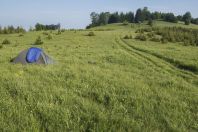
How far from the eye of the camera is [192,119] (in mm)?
10211

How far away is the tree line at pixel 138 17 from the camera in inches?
4747

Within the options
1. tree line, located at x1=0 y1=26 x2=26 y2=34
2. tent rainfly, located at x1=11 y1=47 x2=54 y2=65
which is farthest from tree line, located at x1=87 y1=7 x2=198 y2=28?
tent rainfly, located at x1=11 y1=47 x2=54 y2=65

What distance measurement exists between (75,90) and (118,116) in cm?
309

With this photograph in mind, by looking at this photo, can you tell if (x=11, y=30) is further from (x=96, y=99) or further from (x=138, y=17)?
(x=138, y=17)

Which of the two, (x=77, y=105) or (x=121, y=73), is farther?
(x=121, y=73)

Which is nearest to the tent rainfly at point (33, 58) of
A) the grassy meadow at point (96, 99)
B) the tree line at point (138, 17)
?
the grassy meadow at point (96, 99)

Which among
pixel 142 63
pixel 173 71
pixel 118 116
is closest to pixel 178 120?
pixel 118 116

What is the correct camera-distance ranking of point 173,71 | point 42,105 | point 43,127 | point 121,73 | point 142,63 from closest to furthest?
point 43,127 < point 42,105 < point 121,73 < point 173,71 < point 142,63

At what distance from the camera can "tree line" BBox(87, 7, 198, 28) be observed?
121 meters

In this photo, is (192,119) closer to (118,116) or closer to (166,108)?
(166,108)

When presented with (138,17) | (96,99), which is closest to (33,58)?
(96,99)

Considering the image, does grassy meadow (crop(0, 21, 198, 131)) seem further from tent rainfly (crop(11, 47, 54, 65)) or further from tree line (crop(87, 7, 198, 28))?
tree line (crop(87, 7, 198, 28))

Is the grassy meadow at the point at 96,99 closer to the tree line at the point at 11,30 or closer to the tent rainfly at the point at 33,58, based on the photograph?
the tent rainfly at the point at 33,58

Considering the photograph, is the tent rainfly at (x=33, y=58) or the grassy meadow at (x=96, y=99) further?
the tent rainfly at (x=33, y=58)
